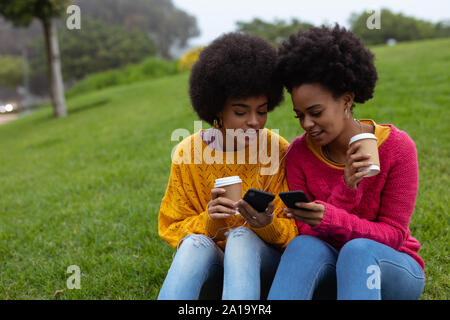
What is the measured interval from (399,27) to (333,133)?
95.8ft

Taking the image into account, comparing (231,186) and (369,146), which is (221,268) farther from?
(369,146)

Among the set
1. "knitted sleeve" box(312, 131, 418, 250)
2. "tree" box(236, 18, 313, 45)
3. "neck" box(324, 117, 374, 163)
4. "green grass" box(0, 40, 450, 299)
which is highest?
"tree" box(236, 18, 313, 45)

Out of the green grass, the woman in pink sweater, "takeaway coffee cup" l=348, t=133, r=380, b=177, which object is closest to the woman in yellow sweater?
the woman in pink sweater

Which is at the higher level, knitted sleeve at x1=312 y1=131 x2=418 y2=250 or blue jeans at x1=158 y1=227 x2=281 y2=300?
knitted sleeve at x1=312 y1=131 x2=418 y2=250

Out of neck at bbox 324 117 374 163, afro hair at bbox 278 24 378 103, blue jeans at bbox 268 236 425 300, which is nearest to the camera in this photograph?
blue jeans at bbox 268 236 425 300

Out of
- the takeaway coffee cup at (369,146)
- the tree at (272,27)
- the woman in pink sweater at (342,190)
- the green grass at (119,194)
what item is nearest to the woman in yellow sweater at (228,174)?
the woman in pink sweater at (342,190)

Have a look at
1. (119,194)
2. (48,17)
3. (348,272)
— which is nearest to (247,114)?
(348,272)

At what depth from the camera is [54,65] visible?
11648mm

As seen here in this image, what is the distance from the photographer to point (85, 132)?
8.32 meters

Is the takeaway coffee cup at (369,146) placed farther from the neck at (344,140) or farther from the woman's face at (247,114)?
the woman's face at (247,114)

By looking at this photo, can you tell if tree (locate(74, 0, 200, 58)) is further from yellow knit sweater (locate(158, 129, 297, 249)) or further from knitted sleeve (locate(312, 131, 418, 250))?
knitted sleeve (locate(312, 131, 418, 250))

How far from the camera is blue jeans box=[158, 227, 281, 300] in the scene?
169 cm

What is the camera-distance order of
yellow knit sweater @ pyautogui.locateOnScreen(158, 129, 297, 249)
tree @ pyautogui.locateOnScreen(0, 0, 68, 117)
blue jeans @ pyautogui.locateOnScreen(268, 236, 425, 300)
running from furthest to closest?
tree @ pyautogui.locateOnScreen(0, 0, 68, 117) → yellow knit sweater @ pyautogui.locateOnScreen(158, 129, 297, 249) → blue jeans @ pyautogui.locateOnScreen(268, 236, 425, 300)

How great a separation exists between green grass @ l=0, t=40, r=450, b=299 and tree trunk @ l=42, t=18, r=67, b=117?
3.48 meters
